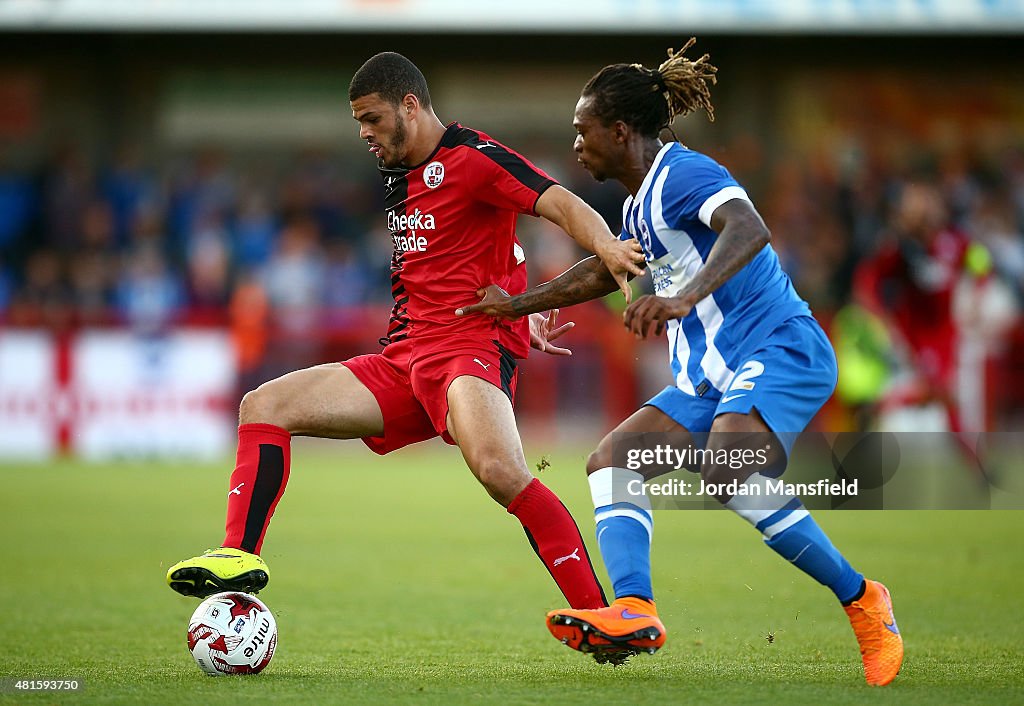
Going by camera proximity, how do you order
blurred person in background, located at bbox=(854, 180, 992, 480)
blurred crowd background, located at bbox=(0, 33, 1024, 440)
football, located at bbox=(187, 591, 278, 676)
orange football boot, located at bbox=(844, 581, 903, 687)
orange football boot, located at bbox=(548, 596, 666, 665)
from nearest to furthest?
orange football boot, located at bbox=(548, 596, 666, 665) < orange football boot, located at bbox=(844, 581, 903, 687) < football, located at bbox=(187, 591, 278, 676) < blurred person in background, located at bbox=(854, 180, 992, 480) < blurred crowd background, located at bbox=(0, 33, 1024, 440)

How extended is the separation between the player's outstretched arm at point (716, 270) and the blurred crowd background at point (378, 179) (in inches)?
305

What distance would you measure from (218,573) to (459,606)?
6.64 feet

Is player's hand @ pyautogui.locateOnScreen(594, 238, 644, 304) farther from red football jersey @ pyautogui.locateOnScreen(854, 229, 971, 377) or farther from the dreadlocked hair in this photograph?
red football jersey @ pyautogui.locateOnScreen(854, 229, 971, 377)

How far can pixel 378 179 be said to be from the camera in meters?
20.6

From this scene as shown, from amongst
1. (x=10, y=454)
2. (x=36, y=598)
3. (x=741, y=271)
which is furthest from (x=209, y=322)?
(x=741, y=271)

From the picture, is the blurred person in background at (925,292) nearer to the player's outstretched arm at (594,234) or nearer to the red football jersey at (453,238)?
the red football jersey at (453,238)

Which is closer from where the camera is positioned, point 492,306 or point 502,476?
point 502,476

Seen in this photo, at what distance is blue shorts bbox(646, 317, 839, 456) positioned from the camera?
480 cm

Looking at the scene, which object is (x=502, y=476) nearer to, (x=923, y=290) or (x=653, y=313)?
(x=653, y=313)

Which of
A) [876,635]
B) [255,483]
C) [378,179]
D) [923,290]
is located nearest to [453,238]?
[255,483]

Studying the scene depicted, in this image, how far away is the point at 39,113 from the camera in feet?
68.8

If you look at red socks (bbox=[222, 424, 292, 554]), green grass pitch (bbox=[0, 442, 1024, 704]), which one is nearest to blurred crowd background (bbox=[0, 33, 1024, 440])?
green grass pitch (bbox=[0, 442, 1024, 704])

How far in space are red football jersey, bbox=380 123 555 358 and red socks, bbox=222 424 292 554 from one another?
71 centimetres

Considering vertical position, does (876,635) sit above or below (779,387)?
below
